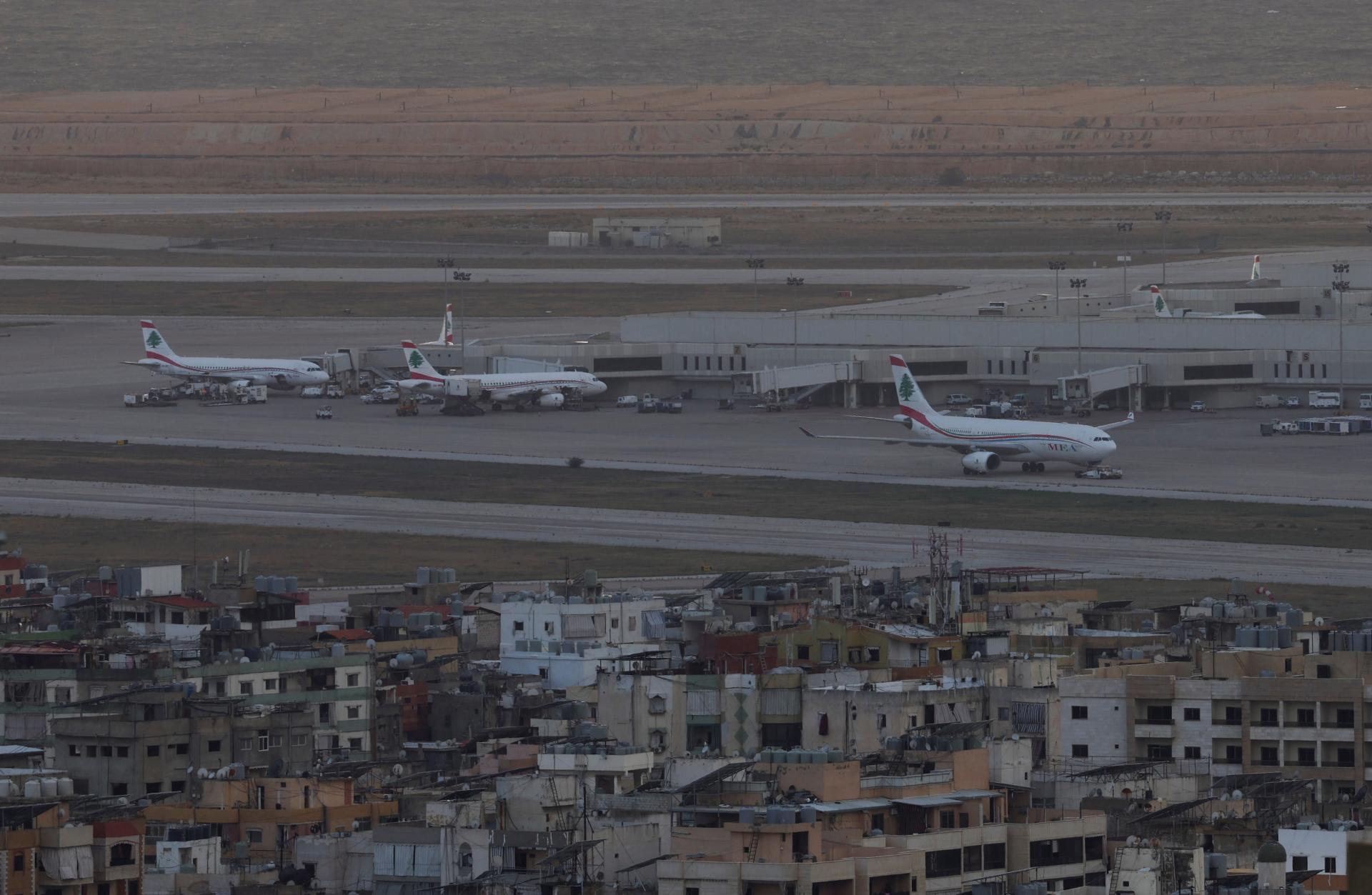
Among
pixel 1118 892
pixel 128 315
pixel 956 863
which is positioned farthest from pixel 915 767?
pixel 128 315

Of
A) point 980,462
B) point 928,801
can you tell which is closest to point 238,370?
point 980,462

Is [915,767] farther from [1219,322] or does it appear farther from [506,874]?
[1219,322]

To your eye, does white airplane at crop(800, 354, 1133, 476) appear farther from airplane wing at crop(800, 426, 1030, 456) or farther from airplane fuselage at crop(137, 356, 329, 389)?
airplane fuselage at crop(137, 356, 329, 389)

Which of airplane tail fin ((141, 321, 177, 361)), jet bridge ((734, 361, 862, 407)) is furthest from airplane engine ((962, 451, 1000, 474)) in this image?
airplane tail fin ((141, 321, 177, 361))

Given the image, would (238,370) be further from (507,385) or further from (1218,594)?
(1218,594)

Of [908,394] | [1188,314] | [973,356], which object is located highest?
[1188,314]

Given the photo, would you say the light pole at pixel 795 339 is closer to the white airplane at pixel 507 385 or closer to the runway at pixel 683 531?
the white airplane at pixel 507 385
